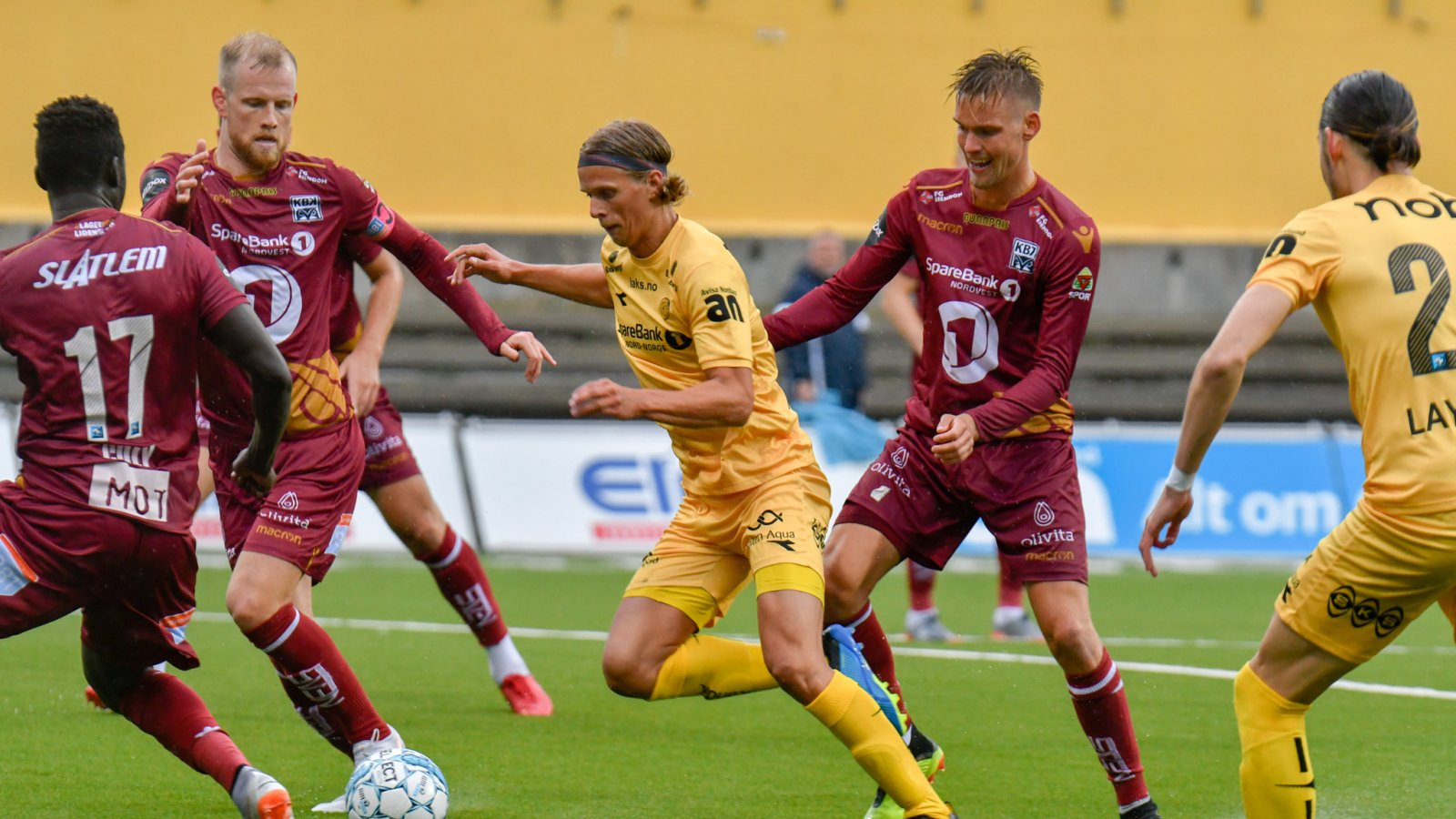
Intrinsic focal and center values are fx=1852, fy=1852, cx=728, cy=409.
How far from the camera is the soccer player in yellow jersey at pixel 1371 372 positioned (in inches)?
183

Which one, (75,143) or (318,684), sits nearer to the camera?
(75,143)

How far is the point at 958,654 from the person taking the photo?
9.84 m

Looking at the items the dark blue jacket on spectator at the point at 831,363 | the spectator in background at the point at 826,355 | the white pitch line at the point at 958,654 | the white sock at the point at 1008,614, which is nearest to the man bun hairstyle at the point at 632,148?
the white pitch line at the point at 958,654

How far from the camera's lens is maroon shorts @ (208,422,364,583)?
6.10 metres

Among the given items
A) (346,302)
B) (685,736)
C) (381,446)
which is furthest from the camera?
(381,446)

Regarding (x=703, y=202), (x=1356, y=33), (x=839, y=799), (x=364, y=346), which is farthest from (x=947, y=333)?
(x=1356, y=33)

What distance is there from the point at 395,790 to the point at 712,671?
1098mm

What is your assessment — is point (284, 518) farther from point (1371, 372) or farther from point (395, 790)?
point (1371, 372)

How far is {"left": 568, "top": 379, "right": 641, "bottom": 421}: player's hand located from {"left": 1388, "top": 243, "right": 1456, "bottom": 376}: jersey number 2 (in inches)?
80.8

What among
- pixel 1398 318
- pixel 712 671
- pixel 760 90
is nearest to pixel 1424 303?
pixel 1398 318

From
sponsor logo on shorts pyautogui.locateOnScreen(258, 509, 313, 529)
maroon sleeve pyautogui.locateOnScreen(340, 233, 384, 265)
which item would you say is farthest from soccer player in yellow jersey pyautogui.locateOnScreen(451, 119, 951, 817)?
sponsor logo on shorts pyautogui.locateOnScreen(258, 509, 313, 529)

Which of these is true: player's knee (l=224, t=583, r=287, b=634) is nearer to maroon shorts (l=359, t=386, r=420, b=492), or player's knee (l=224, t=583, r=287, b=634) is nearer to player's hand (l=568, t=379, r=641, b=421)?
player's hand (l=568, t=379, r=641, b=421)

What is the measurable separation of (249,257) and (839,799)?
2.73 m

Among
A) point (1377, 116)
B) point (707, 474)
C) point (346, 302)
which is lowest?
point (707, 474)
